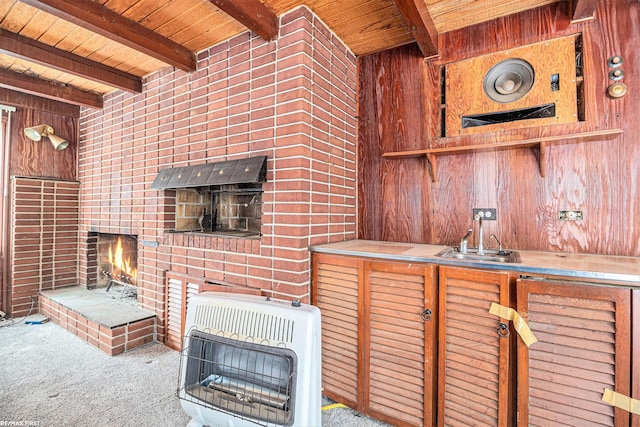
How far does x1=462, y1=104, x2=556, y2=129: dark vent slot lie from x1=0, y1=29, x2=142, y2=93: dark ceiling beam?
305cm

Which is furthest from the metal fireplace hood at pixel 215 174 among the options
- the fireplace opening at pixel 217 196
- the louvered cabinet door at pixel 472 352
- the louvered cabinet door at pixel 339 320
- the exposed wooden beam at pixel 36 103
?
the exposed wooden beam at pixel 36 103

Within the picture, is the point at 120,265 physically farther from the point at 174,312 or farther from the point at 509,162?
the point at 509,162

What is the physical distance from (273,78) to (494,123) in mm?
1553

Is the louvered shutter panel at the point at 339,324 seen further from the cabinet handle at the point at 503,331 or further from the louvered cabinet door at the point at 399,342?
the cabinet handle at the point at 503,331

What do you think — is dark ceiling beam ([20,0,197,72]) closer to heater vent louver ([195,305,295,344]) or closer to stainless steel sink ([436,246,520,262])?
heater vent louver ([195,305,295,344])

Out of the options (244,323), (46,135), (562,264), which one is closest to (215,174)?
(244,323)

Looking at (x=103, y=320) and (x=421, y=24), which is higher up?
(x=421, y=24)

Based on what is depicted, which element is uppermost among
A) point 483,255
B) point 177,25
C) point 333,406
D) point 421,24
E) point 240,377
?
point 177,25

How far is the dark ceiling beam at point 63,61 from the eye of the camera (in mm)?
2230

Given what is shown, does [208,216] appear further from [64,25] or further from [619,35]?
[619,35]

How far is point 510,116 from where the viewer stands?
6.58 ft

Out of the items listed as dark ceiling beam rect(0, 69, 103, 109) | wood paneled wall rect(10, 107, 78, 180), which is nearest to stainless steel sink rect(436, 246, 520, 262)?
dark ceiling beam rect(0, 69, 103, 109)

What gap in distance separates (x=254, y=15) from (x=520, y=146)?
73.7 inches

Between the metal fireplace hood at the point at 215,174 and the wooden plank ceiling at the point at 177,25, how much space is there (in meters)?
0.85
